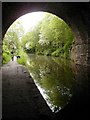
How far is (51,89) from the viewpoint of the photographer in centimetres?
960

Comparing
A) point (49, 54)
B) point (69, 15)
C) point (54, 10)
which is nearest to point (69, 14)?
point (69, 15)

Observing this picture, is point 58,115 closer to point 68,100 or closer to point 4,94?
point 68,100

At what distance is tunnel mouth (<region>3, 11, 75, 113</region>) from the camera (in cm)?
895

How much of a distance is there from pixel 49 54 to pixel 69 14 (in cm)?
2859

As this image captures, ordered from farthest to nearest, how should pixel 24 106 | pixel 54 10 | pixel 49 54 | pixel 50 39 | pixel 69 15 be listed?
pixel 49 54, pixel 50 39, pixel 69 15, pixel 54 10, pixel 24 106

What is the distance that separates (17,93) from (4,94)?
49 centimetres

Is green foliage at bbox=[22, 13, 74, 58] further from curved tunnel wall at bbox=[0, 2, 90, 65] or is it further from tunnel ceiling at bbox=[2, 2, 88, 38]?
tunnel ceiling at bbox=[2, 2, 88, 38]

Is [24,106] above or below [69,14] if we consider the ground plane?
below

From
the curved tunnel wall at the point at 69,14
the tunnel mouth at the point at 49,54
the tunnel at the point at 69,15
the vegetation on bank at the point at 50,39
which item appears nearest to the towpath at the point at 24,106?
the tunnel mouth at the point at 49,54

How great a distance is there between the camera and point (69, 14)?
20.7 metres

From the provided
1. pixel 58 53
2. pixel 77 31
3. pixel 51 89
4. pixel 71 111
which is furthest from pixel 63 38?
pixel 71 111

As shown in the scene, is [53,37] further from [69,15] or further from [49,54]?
[69,15]

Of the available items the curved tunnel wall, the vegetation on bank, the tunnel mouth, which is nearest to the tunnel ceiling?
the curved tunnel wall

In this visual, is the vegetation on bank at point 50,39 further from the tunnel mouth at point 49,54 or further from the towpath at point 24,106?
the towpath at point 24,106
